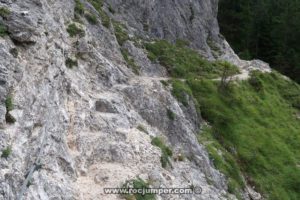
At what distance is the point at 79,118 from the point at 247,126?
2119 centimetres

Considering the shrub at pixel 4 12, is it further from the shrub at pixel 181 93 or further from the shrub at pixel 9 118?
the shrub at pixel 181 93

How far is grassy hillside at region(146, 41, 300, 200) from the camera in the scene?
113 ft

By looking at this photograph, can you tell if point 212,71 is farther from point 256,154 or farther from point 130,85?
point 130,85

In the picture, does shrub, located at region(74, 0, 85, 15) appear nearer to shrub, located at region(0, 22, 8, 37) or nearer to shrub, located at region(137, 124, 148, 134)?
shrub, located at region(137, 124, 148, 134)

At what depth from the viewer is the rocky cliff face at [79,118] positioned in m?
18.0

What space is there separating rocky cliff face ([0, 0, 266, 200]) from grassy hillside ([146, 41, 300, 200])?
247cm

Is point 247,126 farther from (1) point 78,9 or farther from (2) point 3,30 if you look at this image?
(2) point 3,30

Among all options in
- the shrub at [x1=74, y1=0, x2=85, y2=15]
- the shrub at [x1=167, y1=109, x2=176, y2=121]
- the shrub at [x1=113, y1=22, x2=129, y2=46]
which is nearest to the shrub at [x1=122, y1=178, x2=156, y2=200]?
the shrub at [x1=167, y1=109, x2=176, y2=121]

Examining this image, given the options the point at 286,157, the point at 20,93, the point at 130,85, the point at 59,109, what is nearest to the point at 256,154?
the point at 286,157

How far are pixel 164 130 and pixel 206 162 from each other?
3861mm

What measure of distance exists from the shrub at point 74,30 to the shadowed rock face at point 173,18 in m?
18.4

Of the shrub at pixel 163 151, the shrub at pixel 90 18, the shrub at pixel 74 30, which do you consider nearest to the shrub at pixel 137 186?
the shrub at pixel 163 151

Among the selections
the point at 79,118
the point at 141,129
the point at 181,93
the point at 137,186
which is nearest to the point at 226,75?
the point at 181,93

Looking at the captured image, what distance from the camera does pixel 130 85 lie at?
A: 32969mm
